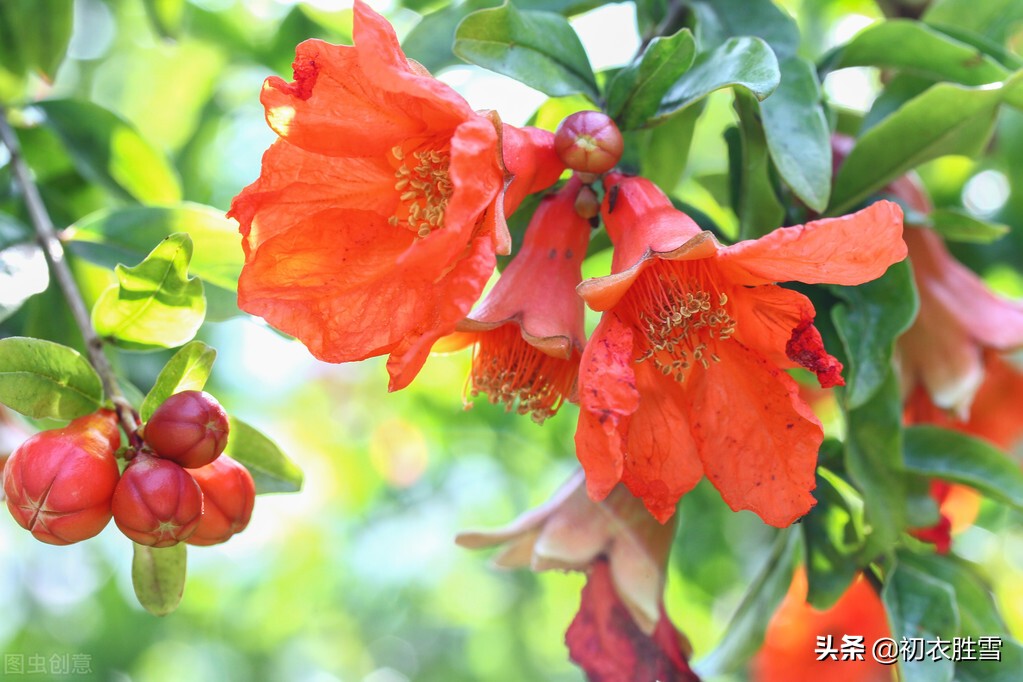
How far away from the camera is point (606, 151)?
1.05 meters

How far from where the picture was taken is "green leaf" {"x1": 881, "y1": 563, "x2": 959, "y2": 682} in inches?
47.7

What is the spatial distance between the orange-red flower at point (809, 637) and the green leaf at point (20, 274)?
1.46 metres

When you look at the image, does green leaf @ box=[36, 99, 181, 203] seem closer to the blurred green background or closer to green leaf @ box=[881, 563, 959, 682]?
the blurred green background

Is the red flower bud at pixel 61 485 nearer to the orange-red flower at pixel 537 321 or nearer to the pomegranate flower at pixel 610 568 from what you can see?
the orange-red flower at pixel 537 321

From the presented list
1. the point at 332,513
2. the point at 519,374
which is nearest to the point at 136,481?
the point at 519,374

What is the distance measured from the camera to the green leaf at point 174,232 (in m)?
1.26

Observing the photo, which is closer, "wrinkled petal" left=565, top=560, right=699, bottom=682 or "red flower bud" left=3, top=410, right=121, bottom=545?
"red flower bud" left=3, top=410, right=121, bottom=545

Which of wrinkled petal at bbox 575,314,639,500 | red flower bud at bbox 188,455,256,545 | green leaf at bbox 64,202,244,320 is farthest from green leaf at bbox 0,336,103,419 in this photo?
wrinkled petal at bbox 575,314,639,500

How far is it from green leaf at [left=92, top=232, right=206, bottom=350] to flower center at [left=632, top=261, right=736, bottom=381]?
19.4 inches

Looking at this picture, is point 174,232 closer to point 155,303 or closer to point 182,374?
point 155,303

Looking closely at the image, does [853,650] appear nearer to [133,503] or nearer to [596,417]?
[596,417]

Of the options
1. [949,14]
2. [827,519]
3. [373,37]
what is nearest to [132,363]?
[373,37]

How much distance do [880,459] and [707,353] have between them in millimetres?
333

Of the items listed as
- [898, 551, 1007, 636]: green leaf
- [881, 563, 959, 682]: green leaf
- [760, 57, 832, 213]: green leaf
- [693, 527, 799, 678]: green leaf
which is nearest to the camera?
[760, 57, 832, 213]: green leaf
